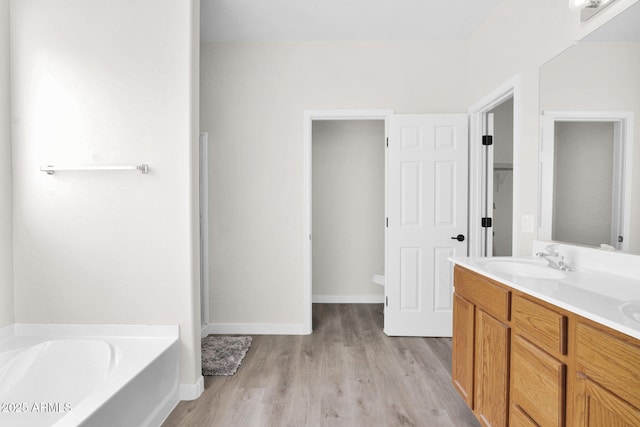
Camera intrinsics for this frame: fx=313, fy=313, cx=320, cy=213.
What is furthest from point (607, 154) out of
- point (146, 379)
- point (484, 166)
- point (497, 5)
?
point (146, 379)

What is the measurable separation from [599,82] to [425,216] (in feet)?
5.29

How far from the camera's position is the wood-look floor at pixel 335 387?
1.82m

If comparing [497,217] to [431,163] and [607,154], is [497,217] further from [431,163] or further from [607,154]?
[607,154]

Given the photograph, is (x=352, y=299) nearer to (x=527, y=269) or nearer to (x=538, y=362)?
(x=527, y=269)

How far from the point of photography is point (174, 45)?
6.56 feet

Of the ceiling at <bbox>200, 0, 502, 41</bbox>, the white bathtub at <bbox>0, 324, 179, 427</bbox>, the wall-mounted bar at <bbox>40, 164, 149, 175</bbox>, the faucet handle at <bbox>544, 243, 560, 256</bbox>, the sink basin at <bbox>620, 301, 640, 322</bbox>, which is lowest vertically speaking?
the white bathtub at <bbox>0, 324, 179, 427</bbox>

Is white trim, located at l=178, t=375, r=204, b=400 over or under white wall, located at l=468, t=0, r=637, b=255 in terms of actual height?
under

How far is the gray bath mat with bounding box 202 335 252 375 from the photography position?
2.35 meters

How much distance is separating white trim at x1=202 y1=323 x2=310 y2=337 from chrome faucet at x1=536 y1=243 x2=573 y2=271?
7.00 ft

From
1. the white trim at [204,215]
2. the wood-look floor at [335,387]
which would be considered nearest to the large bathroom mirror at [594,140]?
the wood-look floor at [335,387]

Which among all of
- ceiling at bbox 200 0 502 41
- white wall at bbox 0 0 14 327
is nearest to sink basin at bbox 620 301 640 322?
ceiling at bbox 200 0 502 41

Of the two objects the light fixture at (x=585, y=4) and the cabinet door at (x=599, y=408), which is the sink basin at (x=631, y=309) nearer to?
the cabinet door at (x=599, y=408)

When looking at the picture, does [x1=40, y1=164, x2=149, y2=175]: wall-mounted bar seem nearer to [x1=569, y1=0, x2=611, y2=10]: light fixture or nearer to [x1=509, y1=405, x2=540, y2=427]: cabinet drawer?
[x1=509, y1=405, x2=540, y2=427]: cabinet drawer

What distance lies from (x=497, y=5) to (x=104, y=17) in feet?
9.39
